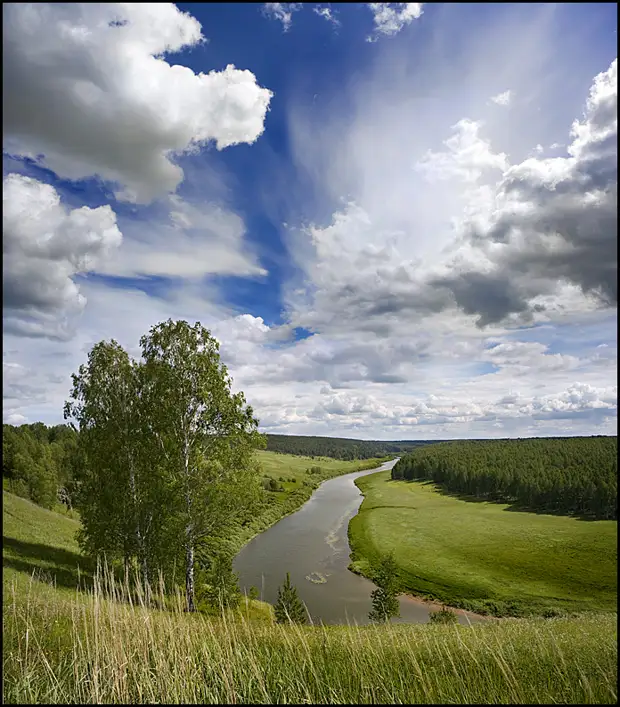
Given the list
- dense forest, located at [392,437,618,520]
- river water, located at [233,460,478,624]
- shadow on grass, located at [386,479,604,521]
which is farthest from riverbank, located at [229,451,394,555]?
dense forest, located at [392,437,618,520]

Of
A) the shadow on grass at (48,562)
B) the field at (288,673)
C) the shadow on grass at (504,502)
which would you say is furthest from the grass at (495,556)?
the field at (288,673)

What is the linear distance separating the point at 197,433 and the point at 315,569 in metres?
40.0

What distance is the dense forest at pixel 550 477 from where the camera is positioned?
61844mm

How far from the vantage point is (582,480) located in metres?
66.2

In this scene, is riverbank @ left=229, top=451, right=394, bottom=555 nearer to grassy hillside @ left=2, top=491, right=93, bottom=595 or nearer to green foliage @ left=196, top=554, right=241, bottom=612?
green foliage @ left=196, top=554, right=241, bottom=612

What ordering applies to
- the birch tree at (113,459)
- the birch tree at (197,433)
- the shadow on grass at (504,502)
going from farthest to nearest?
the shadow on grass at (504,502), the birch tree at (113,459), the birch tree at (197,433)

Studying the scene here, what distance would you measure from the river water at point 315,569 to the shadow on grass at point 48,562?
402 inches

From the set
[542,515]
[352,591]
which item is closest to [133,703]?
[352,591]

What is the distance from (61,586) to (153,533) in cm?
491

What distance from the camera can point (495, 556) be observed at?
191 feet

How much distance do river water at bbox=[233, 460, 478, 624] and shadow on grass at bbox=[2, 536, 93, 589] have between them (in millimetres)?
10204

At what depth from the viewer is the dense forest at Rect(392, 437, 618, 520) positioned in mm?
61844

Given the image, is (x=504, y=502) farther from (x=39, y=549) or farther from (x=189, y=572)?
(x=39, y=549)

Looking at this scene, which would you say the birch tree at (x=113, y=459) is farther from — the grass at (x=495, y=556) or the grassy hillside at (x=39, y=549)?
the grass at (x=495, y=556)
